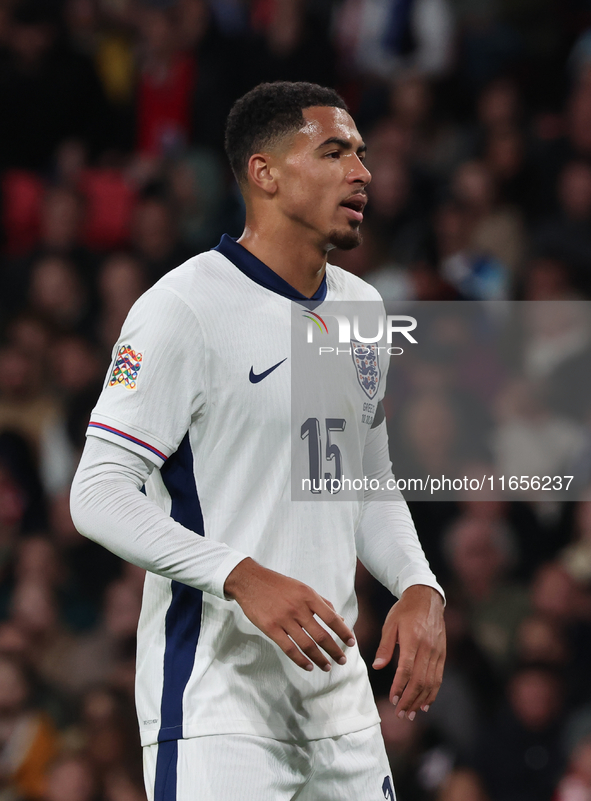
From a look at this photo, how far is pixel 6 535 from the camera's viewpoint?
5.37 meters

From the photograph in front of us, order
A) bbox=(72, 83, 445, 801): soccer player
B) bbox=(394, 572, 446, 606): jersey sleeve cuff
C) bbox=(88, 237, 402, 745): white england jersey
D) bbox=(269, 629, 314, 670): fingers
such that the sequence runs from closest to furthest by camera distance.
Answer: bbox=(269, 629, 314, 670): fingers, bbox=(72, 83, 445, 801): soccer player, bbox=(88, 237, 402, 745): white england jersey, bbox=(394, 572, 446, 606): jersey sleeve cuff

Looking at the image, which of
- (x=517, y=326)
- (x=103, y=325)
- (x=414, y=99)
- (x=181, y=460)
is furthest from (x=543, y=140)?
(x=181, y=460)

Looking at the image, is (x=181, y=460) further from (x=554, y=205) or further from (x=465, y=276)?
(x=554, y=205)

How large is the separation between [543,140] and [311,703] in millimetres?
3937

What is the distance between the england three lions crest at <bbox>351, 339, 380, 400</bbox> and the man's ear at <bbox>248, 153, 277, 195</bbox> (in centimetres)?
41

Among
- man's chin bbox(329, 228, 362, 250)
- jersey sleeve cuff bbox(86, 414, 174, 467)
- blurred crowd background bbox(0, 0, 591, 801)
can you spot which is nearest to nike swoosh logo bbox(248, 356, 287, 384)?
jersey sleeve cuff bbox(86, 414, 174, 467)

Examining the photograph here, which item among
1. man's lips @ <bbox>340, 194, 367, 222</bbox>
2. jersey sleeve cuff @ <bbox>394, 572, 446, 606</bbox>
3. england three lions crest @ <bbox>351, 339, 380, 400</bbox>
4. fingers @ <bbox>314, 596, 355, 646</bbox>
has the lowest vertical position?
fingers @ <bbox>314, 596, 355, 646</bbox>

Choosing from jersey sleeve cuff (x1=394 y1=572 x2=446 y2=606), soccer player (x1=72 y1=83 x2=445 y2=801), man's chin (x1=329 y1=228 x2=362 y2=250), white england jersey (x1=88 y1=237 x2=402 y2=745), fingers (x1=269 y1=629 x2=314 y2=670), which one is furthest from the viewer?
man's chin (x1=329 y1=228 x2=362 y2=250)

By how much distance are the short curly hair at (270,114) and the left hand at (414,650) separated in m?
1.11

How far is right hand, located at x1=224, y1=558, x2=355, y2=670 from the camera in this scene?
6.44ft

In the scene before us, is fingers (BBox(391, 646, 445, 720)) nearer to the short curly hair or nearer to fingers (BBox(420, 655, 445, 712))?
fingers (BBox(420, 655, 445, 712))

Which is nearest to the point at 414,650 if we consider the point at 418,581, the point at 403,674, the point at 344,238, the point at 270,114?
the point at 403,674

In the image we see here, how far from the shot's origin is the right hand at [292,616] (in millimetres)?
1963

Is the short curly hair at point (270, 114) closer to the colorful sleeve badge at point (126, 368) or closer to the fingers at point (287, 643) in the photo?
the colorful sleeve badge at point (126, 368)
